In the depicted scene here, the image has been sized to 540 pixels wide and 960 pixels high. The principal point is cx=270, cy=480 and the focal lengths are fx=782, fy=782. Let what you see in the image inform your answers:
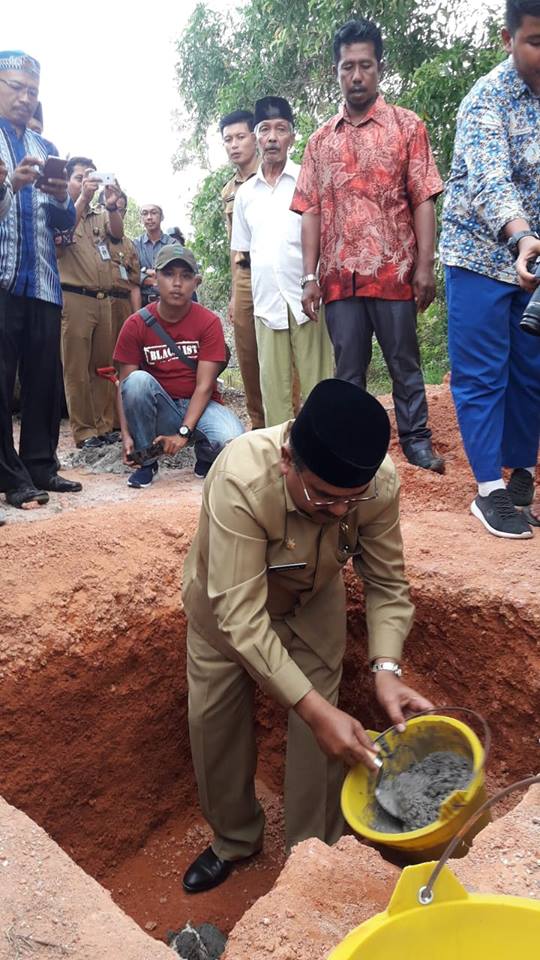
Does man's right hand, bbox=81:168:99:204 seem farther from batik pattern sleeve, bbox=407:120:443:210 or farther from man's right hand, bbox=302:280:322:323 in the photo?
batik pattern sleeve, bbox=407:120:443:210

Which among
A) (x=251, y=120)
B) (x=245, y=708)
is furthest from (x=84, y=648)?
(x=251, y=120)

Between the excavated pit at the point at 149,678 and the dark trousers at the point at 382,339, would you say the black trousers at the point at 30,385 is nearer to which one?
the excavated pit at the point at 149,678

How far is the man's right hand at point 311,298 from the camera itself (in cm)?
376

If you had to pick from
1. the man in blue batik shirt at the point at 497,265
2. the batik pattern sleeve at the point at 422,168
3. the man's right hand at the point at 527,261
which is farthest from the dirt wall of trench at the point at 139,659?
the batik pattern sleeve at the point at 422,168

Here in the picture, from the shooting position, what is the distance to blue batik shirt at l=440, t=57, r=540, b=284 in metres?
2.71

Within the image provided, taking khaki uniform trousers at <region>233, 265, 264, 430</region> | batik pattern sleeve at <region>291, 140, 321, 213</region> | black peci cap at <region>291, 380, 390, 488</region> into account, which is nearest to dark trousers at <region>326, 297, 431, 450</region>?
batik pattern sleeve at <region>291, 140, 321, 213</region>

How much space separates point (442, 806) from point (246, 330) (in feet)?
11.4

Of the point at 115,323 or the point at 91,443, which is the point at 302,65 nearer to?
the point at 115,323

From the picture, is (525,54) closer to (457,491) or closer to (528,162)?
(528,162)

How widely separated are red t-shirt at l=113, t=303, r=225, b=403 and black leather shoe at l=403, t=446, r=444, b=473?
4.41 feet

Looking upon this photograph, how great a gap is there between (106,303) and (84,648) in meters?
3.17

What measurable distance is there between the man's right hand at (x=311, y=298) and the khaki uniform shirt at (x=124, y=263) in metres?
2.19

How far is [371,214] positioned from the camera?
363 cm

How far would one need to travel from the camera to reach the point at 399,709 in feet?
6.95
